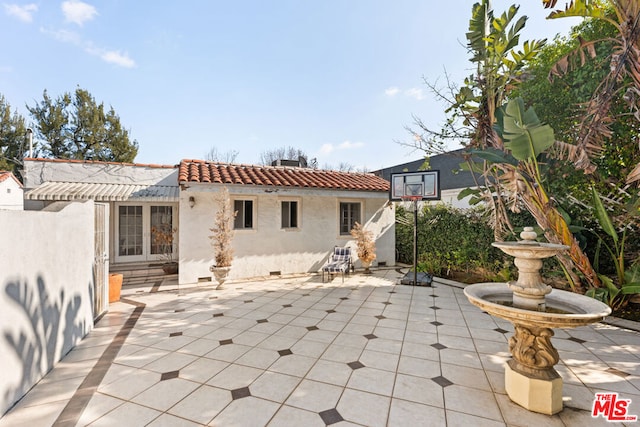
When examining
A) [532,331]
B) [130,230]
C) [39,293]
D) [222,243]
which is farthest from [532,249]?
[130,230]

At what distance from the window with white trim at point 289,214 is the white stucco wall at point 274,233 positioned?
0.23 metres

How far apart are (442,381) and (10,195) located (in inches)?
903

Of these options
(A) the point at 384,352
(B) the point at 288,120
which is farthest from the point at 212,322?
(B) the point at 288,120

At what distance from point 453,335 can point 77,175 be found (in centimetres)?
1643

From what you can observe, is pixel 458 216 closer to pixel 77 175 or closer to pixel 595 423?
pixel 595 423

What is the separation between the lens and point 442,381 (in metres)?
3.85

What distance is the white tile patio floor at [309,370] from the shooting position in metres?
3.17

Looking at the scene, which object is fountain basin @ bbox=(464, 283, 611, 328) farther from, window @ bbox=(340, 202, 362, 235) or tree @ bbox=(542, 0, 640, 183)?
window @ bbox=(340, 202, 362, 235)

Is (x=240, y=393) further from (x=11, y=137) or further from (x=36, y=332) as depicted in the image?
(x=11, y=137)

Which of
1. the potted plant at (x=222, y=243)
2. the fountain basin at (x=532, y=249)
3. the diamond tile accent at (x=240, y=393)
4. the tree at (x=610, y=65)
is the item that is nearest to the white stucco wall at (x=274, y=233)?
the potted plant at (x=222, y=243)

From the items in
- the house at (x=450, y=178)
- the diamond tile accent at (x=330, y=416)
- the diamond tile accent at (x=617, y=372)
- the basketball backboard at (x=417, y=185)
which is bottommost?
the diamond tile accent at (x=617, y=372)

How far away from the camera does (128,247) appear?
13219 millimetres

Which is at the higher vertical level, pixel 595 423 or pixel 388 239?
pixel 388 239
